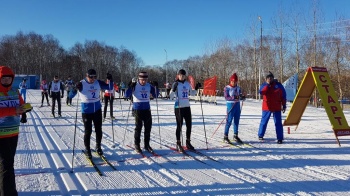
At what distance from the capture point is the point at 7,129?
361 cm

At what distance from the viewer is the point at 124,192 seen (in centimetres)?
420

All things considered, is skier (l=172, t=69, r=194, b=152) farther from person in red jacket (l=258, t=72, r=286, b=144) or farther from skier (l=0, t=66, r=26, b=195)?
skier (l=0, t=66, r=26, b=195)

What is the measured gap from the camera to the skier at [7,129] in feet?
11.5

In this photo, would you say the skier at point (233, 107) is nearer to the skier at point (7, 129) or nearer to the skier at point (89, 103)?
the skier at point (89, 103)

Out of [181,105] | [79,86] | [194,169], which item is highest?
[79,86]

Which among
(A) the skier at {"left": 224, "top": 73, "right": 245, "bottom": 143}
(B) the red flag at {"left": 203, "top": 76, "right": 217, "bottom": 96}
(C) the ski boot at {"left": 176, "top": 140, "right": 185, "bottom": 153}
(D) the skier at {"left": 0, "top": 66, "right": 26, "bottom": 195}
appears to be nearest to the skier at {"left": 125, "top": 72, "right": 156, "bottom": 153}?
(C) the ski boot at {"left": 176, "top": 140, "right": 185, "bottom": 153}

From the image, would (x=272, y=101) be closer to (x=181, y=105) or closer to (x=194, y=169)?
(x=181, y=105)

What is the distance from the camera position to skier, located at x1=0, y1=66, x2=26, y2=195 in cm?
350

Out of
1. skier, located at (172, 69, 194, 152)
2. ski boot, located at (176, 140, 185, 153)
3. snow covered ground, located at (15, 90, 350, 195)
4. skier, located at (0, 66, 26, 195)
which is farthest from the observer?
skier, located at (172, 69, 194, 152)

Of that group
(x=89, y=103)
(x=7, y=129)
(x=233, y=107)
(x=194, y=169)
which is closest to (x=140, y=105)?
(x=89, y=103)

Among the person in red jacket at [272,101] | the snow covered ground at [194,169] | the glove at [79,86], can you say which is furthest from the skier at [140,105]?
the person in red jacket at [272,101]

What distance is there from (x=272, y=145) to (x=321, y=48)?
2407 centimetres

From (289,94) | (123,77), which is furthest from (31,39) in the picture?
(289,94)

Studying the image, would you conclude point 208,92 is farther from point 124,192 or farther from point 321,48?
point 124,192
